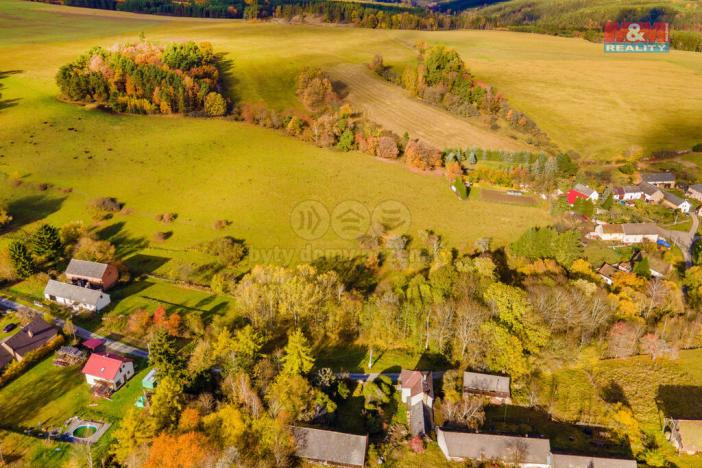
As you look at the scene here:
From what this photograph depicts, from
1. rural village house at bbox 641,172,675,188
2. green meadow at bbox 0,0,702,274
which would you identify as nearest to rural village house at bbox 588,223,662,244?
green meadow at bbox 0,0,702,274

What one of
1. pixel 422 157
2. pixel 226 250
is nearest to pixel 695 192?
pixel 422 157

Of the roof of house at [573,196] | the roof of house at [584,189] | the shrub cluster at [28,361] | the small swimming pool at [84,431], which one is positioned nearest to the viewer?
the small swimming pool at [84,431]

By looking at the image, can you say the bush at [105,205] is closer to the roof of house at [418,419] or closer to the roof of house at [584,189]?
the roof of house at [418,419]

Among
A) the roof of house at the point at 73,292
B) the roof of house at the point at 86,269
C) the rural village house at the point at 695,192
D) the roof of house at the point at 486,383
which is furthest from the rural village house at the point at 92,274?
the rural village house at the point at 695,192

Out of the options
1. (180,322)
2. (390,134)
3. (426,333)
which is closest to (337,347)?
(426,333)

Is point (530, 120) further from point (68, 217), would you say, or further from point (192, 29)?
point (192, 29)

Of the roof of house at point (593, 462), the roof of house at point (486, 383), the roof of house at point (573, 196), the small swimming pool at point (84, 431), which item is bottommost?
the small swimming pool at point (84, 431)
